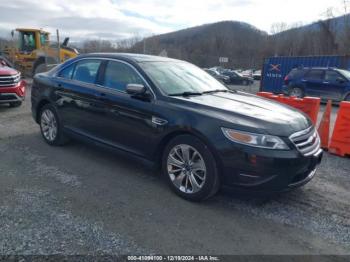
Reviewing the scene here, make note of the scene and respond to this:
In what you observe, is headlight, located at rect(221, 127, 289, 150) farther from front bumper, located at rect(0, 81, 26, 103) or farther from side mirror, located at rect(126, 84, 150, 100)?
front bumper, located at rect(0, 81, 26, 103)

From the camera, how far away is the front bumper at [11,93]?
8.63 m

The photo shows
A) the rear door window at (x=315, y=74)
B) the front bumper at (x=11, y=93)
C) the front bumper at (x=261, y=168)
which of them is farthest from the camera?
the rear door window at (x=315, y=74)

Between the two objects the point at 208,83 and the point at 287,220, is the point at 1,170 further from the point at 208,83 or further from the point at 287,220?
the point at 287,220

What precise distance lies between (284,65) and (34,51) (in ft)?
47.7

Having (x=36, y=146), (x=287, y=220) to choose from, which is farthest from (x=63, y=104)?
(x=287, y=220)

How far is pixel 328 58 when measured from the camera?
56.3ft

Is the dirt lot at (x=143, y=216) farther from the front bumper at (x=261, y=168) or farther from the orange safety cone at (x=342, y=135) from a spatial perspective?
the orange safety cone at (x=342, y=135)

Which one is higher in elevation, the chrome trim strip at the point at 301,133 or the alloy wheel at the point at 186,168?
the chrome trim strip at the point at 301,133

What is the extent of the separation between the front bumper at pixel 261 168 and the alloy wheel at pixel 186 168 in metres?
0.31

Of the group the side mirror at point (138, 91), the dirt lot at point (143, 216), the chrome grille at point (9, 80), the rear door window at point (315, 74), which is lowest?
the dirt lot at point (143, 216)

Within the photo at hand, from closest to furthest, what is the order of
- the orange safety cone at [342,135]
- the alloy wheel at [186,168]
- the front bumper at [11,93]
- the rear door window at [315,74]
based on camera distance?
the alloy wheel at [186,168] → the orange safety cone at [342,135] → the front bumper at [11,93] → the rear door window at [315,74]

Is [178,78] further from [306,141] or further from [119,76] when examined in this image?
[306,141]

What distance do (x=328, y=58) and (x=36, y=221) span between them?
17.5m

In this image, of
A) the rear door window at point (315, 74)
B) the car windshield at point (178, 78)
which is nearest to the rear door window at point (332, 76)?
the rear door window at point (315, 74)
